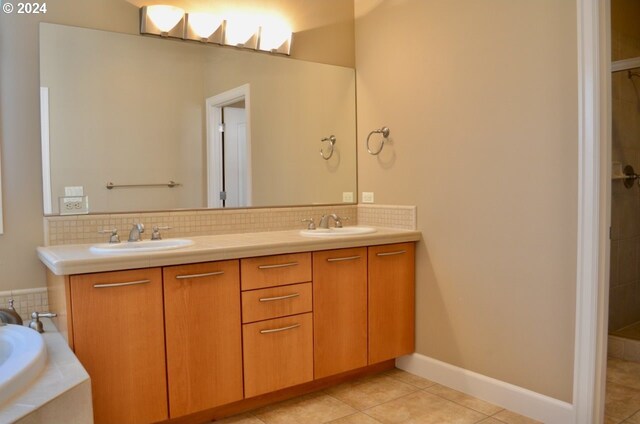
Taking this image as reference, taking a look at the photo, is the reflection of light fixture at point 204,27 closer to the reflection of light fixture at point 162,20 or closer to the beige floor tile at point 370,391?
the reflection of light fixture at point 162,20

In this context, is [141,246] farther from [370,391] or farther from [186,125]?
[370,391]

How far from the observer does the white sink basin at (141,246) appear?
84.0 inches

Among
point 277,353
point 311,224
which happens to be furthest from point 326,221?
point 277,353

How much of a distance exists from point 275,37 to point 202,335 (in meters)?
→ 1.84

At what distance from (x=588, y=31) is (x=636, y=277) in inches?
92.3

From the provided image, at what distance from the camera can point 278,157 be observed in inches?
123

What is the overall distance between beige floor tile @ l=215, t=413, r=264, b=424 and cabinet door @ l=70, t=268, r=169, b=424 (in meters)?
0.36

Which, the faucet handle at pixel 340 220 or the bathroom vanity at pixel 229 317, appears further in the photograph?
the faucet handle at pixel 340 220

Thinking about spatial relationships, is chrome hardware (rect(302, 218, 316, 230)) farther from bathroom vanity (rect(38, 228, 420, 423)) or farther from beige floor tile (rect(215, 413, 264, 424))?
beige floor tile (rect(215, 413, 264, 424))

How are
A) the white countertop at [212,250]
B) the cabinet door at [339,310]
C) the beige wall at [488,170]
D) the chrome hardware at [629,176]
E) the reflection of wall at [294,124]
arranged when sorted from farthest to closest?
the chrome hardware at [629,176] < the reflection of wall at [294,124] < the cabinet door at [339,310] < the beige wall at [488,170] < the white countertop at [212,250]

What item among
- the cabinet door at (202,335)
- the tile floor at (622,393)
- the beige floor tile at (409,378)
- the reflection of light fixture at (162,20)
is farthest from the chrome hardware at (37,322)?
the tile floor at (622,393)

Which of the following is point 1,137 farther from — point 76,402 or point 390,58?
point 390,58

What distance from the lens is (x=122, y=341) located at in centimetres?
201

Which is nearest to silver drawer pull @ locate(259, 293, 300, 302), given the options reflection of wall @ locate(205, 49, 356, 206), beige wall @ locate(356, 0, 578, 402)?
reflection of wall @ locate(205, 49, 356, 206)
